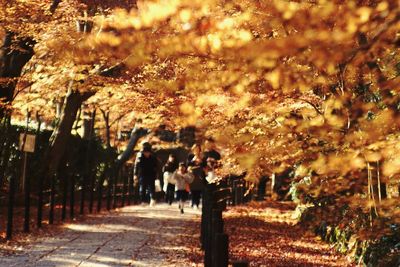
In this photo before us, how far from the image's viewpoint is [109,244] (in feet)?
37.2

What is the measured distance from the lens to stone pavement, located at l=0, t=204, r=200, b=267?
9609 millimetres

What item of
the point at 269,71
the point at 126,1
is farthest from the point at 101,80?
the point at 269,71

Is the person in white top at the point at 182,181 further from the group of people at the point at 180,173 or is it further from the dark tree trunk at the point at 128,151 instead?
Result: the dark tree trunk at the point at 128,151

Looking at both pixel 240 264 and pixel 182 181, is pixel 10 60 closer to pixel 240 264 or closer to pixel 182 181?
pixel 182 181

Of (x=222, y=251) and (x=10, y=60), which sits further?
(x=10, y=60)

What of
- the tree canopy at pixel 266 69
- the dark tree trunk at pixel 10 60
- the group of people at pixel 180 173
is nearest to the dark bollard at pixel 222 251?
the tree canopy at pixel 266 69

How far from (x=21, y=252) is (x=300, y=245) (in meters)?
5.86

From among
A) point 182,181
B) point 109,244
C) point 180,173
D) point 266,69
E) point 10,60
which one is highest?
point 10,60

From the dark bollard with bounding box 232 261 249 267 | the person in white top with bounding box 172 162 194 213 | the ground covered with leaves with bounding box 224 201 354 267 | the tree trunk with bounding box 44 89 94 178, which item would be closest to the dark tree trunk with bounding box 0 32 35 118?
the tree trunk with bounding box 44 89 94 178

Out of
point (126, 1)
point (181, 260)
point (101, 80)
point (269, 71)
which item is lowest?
point (181, 260)

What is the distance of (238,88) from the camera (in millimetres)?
5613

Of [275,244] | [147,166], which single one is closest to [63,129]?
[147,166]

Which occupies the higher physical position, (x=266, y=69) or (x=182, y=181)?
(x=182, y=181)

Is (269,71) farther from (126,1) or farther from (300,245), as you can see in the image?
(126,1)
